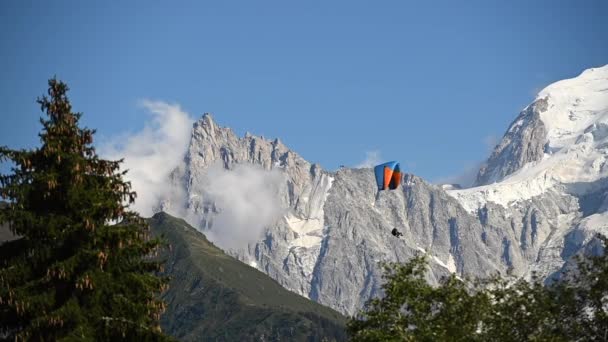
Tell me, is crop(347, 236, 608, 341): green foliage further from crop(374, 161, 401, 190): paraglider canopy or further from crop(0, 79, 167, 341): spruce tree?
crop(374, 161, 401, 190): paraglider canopy

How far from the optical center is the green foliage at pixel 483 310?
5953 centimetres

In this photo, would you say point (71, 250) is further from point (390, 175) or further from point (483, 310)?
point (390, 175)

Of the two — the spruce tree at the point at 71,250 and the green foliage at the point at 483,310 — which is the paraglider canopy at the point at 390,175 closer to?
the green foliage at the point at 483,310

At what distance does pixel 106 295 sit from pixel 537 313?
31321 mm

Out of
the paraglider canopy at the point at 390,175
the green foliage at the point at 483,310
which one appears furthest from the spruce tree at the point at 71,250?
the paraglider canopy at the point at 390,175

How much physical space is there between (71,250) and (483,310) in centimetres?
2794

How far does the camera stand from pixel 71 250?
44.7 meters

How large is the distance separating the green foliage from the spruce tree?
1780 centimetres

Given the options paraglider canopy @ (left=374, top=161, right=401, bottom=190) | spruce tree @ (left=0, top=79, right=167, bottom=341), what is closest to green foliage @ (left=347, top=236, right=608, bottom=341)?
spruce tree @ (left=0, top=79, right=167, bottom=341)

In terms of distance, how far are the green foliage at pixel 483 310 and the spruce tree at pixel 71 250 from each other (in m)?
17.8

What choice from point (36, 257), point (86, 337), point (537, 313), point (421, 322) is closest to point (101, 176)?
point (36, 257)

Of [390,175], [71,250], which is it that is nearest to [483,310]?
→ [71,250]

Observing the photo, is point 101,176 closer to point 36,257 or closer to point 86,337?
point 36,257

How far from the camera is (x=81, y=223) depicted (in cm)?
4409
